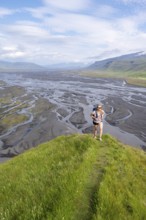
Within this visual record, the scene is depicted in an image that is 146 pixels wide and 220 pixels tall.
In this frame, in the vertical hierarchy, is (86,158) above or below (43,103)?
above

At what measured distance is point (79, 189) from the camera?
984cm

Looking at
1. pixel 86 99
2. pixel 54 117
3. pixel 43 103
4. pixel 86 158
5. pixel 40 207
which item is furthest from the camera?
pixel 86 99

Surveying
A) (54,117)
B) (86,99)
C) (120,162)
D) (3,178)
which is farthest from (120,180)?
(86,99)

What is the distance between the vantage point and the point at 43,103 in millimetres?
81500

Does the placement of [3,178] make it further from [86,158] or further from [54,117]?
[54,117]

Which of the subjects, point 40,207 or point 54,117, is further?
point 54,117

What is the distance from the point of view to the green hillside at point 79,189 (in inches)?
344

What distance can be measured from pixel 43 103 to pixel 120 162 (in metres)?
68.4

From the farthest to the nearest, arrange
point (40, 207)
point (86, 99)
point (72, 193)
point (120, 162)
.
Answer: point (86, 99)
point (120, 162)
point (72, 193)
point (40, 207)

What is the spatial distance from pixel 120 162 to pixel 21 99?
79.8 metres

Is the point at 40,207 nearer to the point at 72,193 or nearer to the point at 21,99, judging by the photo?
the point at 72,193

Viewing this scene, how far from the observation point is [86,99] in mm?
90062

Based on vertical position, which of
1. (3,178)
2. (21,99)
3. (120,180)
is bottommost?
(21,99)

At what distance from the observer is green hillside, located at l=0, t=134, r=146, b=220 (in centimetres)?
874
